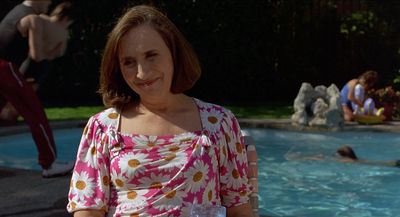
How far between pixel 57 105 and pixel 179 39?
11.8 meters

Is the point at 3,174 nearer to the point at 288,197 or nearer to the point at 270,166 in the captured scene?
the point at 288,197

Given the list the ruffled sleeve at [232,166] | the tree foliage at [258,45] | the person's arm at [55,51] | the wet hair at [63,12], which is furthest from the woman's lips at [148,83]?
the tree foliage at [258,45]

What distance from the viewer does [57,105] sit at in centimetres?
1355

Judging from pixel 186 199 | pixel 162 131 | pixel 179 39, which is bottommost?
pixel 186 199

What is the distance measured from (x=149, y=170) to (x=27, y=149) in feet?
22.8

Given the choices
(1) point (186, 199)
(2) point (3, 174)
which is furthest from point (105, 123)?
(2) point (3, 174)

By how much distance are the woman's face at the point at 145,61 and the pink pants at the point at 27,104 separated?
3.49 m

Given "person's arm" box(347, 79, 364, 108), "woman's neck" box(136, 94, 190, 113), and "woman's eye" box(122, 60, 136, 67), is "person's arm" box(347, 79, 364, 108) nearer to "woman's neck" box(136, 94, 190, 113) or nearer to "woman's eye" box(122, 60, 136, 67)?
"woman's neck" box(136, 94, 190, 113)

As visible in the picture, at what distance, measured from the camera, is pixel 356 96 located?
10.4 meters

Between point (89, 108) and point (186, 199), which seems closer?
point (186, 199)

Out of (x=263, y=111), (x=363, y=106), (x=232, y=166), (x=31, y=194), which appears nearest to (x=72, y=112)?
(x=263, y=111)

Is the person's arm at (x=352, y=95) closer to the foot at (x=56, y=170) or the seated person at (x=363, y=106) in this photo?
the seated person at (x=363, y=106)

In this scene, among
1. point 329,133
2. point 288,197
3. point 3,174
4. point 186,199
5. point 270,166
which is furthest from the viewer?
point 329,133

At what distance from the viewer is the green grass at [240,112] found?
1123 cm
